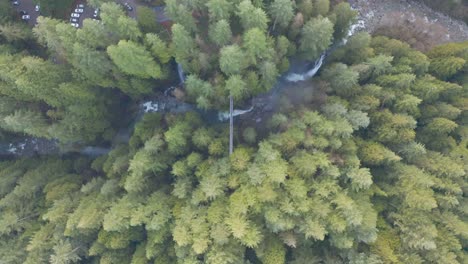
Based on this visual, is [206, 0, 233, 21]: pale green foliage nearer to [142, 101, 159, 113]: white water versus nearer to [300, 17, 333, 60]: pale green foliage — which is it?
[300, 17, 333, 60]: pale green foliage

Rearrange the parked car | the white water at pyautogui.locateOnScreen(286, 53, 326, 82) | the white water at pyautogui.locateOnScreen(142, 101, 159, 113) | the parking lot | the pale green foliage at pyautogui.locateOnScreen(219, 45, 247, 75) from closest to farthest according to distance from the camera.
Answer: the pale green foliage at pyautogui.locateOnScreen(219, 45, 247, 75) → the white water at pyautogui.locateOnScreen(286, 53, 326, 82) → the parked car → the parking lot → the white water at pyautogui.locateOnScreen(142, 101, 159, 113)

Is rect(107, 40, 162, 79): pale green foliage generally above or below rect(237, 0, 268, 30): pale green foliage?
below

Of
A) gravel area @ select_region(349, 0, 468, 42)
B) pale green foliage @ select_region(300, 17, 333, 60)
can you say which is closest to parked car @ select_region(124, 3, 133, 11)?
pale green foliage @ select_region(300, 17, 333, 60)

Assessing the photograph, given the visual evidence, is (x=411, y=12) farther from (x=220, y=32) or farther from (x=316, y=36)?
(x=220, y=32)

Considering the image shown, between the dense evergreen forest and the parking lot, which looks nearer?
the dense evergreen forest

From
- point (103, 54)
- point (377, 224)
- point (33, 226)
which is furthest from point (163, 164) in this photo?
point (377, 224)

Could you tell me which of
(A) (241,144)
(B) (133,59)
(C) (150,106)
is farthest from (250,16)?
(C) (150,106)
